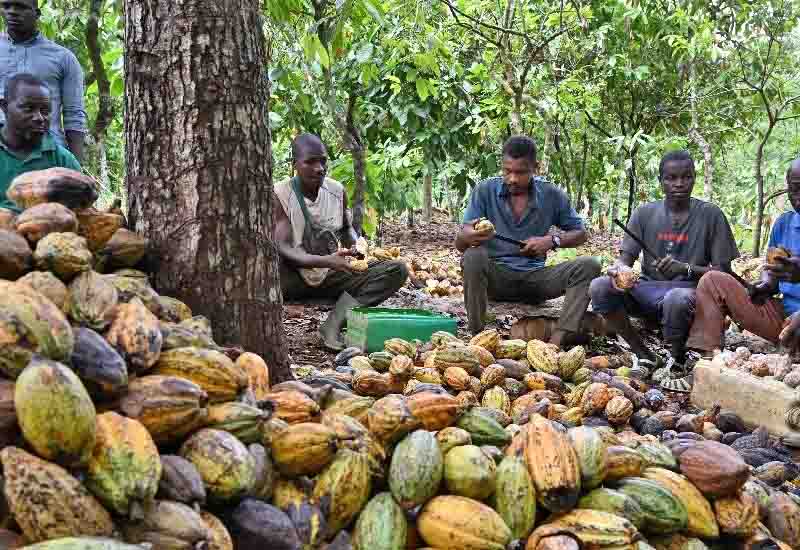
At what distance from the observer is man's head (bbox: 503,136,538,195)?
5.12 m

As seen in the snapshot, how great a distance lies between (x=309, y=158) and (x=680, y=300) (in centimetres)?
255

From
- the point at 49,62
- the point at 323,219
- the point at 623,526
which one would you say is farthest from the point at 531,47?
the point at 623,526

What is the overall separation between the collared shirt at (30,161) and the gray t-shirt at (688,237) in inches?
139

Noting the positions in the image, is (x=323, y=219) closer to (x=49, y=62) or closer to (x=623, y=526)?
(x=49, y=62)

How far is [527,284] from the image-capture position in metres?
5.24

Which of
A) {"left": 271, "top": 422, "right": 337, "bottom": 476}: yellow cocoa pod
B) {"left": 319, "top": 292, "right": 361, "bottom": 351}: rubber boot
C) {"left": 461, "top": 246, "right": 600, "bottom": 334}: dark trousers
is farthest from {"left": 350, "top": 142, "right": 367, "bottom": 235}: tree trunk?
{"left": 271, "top": 422, "right": 337, "bottom": 476}: yellow cocoa pod

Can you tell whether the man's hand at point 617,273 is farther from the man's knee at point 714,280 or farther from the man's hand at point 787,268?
the man's hand at point 787,268

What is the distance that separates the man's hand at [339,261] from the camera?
4840 mm

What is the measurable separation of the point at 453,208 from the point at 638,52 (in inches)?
332

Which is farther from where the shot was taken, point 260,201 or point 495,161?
point 495,161

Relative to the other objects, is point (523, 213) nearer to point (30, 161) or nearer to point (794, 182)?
point (794, 182)

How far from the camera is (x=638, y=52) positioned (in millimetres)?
10305

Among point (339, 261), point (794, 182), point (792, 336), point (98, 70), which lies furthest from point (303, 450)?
point (98, 70)

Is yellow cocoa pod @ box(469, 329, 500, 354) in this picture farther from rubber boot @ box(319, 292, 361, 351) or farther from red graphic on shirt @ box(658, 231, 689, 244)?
red graphic on shirt @ box(658, 231, 689, 244)
